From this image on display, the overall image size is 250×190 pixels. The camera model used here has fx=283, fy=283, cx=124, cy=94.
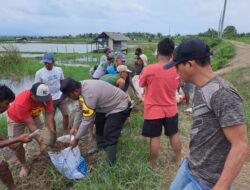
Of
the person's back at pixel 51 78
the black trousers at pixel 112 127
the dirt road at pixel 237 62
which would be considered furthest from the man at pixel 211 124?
the dirt road at pixel 237 62

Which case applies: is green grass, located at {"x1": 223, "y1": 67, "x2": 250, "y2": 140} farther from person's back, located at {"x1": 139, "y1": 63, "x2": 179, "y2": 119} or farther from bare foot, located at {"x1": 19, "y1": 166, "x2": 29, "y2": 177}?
bare foot, located at {"x1": 19, "y1": 166, "x2": 29, "y2": 177}

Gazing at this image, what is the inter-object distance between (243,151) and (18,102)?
3.02 metres

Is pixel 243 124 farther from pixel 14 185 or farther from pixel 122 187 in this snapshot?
pixel 14 185

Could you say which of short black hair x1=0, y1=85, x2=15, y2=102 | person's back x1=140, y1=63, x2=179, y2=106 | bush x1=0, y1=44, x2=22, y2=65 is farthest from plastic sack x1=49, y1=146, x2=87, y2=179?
bush x1=0, y1=44, x2=22, y2=65

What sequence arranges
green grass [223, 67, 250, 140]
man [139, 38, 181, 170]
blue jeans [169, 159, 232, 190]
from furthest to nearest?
green grass [223, 67, 250, 140] → man [139, 38, 181, 170] → blue jeans [169, 159, 232, 190]

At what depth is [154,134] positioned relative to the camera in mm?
3473

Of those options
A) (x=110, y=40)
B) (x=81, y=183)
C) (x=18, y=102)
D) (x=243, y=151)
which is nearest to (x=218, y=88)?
(x=243, y=151)

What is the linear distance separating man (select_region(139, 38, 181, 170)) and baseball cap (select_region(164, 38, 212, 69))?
5.55 ft

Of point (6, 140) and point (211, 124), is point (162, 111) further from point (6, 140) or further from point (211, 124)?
point (211, 124)

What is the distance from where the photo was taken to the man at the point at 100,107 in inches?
124

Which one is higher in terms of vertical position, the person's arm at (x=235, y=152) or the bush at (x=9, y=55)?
the person's arm at (x=235, y=152)

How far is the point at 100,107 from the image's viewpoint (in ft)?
11.3

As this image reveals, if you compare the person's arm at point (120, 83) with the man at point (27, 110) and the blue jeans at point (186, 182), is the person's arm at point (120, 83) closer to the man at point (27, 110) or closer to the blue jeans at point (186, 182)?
the man at point (27, 110)

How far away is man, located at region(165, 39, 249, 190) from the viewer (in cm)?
138
